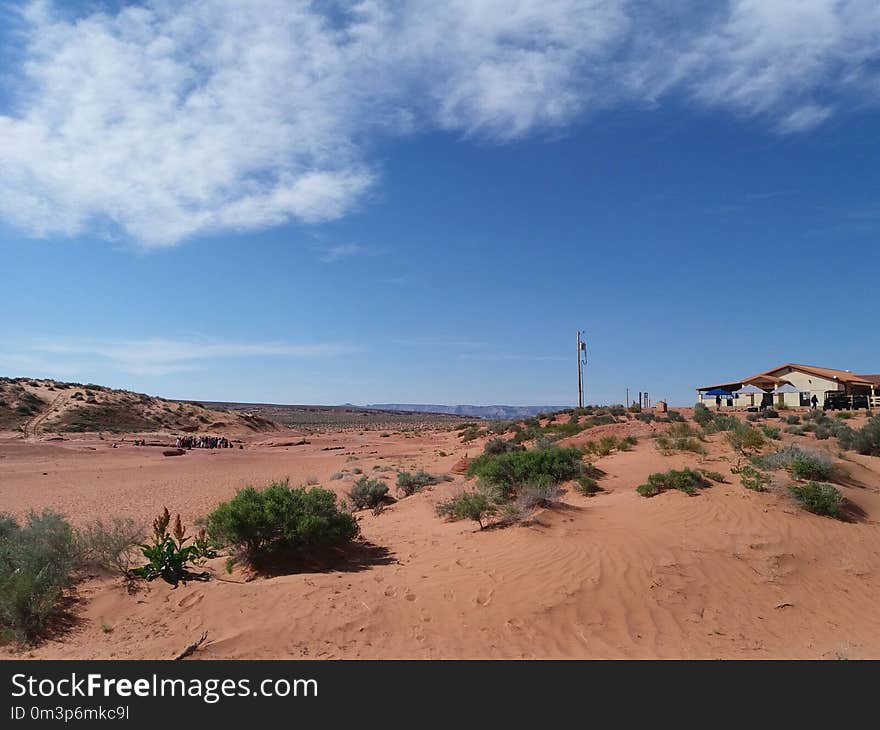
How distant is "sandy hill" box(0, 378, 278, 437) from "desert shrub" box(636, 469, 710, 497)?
140ft

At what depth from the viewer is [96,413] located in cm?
4900

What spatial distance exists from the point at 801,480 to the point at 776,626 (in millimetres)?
6129

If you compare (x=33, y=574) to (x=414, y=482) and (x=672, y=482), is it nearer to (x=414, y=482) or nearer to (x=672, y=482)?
(x=414, y=482)

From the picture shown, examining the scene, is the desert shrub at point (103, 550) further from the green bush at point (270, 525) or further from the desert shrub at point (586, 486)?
the desert shrub at point (586, 486)

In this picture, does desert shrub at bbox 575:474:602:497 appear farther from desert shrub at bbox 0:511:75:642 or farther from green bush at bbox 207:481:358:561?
desert shrub at bbox 0:511:75:642

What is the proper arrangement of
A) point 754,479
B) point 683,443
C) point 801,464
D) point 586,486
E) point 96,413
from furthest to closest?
point 96,413, point 683,443, point 586,486, point 801,464, point 754,479

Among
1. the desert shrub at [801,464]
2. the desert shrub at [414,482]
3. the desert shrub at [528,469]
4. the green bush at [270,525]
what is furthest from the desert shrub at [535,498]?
the desert shrub at [801,464]

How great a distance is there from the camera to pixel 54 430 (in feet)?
140

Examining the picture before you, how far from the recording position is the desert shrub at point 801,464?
1221cm

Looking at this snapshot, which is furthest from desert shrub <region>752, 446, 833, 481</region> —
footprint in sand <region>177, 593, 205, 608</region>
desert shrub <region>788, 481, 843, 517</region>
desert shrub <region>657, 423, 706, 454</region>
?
footprint in sand <region>177, 593, 205, 608</region>

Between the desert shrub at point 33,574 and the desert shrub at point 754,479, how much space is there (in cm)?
1202

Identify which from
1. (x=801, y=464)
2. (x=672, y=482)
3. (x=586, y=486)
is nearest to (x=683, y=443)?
(x=801, y=464)

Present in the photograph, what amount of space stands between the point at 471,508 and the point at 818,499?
6.60 m
